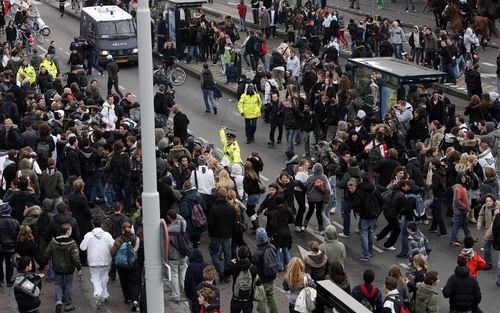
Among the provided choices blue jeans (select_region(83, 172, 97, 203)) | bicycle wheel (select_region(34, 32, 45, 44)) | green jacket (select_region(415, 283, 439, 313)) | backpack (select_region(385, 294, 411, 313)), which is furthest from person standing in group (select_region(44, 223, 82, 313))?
bicycle wheel (select_region(34, 32, 45, 44))

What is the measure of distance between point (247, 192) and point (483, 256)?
4.44 metres

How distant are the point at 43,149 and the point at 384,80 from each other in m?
8.82

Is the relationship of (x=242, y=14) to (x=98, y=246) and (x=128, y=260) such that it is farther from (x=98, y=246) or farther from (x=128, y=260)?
(x=128, y=260)

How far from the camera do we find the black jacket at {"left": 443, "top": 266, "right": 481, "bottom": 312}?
16.5 metres

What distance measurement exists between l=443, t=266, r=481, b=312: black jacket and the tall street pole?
19.3ft

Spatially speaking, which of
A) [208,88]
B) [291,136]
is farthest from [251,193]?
[208,88]

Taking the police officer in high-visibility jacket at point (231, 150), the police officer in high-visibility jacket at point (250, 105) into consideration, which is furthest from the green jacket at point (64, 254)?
the police officer in high-visibility jacket at point (250, 105)

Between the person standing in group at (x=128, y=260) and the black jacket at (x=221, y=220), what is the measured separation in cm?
175

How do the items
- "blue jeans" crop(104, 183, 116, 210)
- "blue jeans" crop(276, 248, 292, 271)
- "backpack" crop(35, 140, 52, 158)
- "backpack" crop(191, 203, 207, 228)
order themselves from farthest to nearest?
"backpack" crop(35, 140, 52, 158), "blue jeans" crop(104, 183, 116, 210), "backpack" crop(191, 203, 207, 228), "blue jeans" crop(276, 248, 292, 271)

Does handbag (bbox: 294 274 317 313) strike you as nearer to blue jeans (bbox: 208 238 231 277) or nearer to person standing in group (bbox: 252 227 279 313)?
person standing in group (bbox: 252 227 279 313)

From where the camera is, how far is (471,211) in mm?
22516

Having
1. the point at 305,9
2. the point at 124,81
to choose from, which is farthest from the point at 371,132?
the point at 305,9

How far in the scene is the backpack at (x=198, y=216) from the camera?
20078 millimetres

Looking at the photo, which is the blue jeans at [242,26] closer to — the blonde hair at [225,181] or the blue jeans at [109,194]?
the blue jeans at [109,194]
